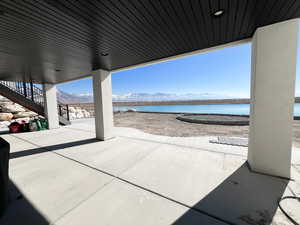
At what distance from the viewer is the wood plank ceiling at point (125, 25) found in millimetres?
1799

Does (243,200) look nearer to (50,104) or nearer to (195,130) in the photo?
(195,130)

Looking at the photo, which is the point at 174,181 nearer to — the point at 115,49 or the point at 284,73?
the point at 284,73

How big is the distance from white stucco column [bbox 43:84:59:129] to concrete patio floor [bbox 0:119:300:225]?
4.18 m

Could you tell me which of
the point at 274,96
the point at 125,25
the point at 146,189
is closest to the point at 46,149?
the point at 146,189

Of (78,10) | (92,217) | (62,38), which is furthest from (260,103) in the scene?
(62,38)

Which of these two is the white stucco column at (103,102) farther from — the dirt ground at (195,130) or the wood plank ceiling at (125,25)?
the dirt ground at (195,130)

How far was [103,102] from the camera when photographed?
475 cm

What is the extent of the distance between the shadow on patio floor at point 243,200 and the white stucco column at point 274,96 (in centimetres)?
37

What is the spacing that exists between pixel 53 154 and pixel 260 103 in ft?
16.9

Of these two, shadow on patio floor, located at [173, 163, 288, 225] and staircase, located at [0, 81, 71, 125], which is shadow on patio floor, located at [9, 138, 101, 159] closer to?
shadow on patio floor, located at [173, 163, 288, 225]

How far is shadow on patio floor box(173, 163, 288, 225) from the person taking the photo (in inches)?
60.0

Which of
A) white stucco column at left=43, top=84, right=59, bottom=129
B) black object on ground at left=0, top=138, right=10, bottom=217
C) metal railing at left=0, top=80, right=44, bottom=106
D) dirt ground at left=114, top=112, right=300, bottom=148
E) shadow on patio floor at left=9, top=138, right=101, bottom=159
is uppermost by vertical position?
metal railing at left=0, top=80, right=44, bottom=106

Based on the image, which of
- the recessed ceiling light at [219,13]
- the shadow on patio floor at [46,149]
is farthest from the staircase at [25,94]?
the recessed ceiling light at [219,13]

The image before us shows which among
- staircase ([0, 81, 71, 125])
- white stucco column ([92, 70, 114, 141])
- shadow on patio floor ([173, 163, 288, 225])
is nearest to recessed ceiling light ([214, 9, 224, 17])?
shadow on patio floor ([173, 163, 288, 225])
